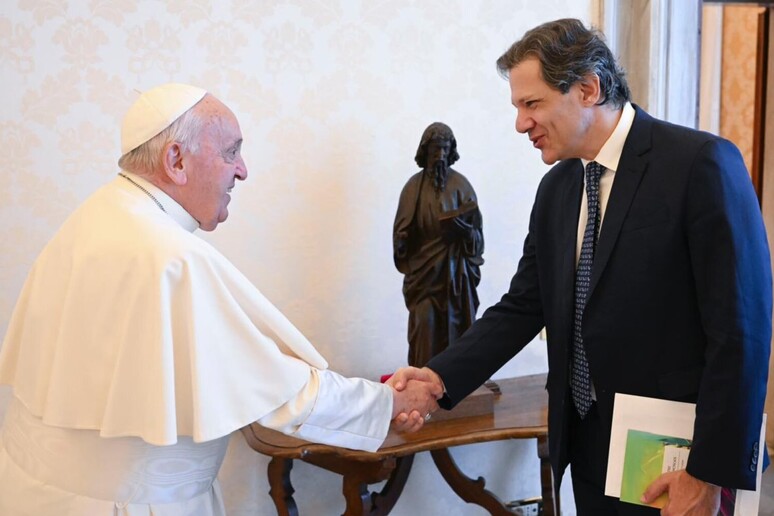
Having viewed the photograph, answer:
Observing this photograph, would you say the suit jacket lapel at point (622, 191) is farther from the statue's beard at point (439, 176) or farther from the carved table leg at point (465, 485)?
the carved table leg at point (465, 485)

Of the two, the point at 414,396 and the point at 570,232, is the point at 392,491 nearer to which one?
the point at 414,396

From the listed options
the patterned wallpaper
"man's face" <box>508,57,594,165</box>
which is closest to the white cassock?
"man's face" <box>508,57,594,165</box>

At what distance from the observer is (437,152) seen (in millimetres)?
2857

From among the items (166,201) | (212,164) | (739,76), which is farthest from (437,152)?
(739,76)

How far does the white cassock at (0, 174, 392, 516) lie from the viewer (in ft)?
6.02

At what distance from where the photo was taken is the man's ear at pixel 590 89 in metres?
1.97

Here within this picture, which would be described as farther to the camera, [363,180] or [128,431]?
[363,180]

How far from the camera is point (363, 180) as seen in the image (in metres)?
3.24

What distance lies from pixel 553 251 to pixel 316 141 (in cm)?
130

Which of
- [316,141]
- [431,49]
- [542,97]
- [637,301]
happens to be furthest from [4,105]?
[637,301]

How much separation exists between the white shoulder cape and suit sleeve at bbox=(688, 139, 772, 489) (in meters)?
0.96

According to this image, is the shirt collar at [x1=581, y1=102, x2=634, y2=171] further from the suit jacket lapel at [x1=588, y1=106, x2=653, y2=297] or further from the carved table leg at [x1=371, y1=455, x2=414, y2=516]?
the carved table leg at [x1=371, y1=455, x2=414, y2=516]

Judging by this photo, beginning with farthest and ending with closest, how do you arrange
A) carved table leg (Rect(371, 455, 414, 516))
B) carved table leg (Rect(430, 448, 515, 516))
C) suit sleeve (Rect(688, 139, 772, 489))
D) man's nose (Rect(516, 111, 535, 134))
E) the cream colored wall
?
carved table leg (Rect(430, 448, 515, 516)) → carved table leg (Rect(371, 455, 414, 516)) → the cream colored wall → man's nose (Rect(516, 111, 535, 134)) → suit sleeve (Rect(688, 139, 772, 489))

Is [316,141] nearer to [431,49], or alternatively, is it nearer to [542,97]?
[431,49]
